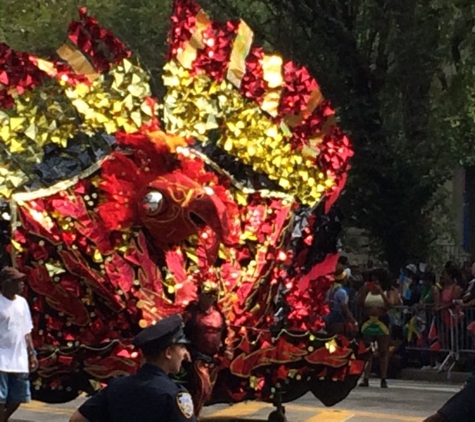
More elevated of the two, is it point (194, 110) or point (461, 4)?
point (461, 4)

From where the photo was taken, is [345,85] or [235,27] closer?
[235,27]

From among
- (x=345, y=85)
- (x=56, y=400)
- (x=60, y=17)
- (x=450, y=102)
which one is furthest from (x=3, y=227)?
(x=60, y=17)

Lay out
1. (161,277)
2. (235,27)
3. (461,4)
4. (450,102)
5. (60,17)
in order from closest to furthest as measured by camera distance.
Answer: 1. (161,277)
2. (235,27)
3. (461,4)
4. (450,102)
5. (60,17)

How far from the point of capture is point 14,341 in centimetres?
1097

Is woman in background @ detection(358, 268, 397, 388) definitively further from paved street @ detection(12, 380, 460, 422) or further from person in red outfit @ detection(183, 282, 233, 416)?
person in red outfit @ detection(183, 282, 233, 416)

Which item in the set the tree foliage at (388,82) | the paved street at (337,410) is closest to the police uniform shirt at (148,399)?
the paved street at (337,410)

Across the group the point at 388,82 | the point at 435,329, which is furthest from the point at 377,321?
the point at 388,82

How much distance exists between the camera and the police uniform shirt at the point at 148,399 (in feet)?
18.6

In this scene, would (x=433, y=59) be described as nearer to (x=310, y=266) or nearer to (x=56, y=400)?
(x=310, y=266)

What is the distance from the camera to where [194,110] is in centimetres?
1190

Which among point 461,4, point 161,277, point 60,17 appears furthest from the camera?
point 60,17

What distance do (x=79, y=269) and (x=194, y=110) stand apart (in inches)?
67.1

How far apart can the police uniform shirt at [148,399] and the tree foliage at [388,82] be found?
1791 centimetres

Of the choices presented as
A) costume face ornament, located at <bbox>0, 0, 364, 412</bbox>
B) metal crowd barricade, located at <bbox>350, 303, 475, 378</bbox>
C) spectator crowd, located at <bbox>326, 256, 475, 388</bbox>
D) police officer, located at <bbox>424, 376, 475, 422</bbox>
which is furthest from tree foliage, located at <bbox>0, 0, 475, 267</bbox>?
police officer, located at <bbox>424, 376, 475, 422</bbox>
